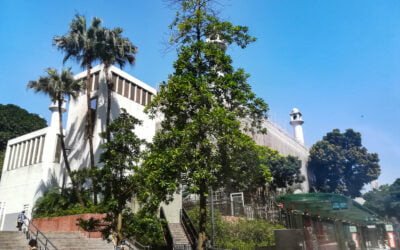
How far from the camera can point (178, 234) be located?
1716cm

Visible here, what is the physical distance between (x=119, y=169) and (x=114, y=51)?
14.7 m

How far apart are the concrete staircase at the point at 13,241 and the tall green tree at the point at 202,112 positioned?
799cm

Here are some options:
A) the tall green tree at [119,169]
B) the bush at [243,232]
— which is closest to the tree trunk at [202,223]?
the tall green tree at [119,169]

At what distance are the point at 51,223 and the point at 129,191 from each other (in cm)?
1001

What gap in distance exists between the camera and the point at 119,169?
11.1m

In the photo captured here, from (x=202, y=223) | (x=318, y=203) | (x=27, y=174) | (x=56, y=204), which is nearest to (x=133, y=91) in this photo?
(x=56, y=204)

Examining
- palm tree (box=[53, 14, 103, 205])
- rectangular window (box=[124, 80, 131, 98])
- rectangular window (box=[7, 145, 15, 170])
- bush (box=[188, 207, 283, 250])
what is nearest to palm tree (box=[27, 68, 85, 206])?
palm tree (box=[53, 14, 103, 205])

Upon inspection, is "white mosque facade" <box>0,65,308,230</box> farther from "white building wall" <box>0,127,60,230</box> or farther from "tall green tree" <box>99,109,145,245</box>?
"tall green tree" <box>99,109,145,245</box>

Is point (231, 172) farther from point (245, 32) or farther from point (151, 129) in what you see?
point (151, 129)

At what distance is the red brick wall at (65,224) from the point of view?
16.3 m

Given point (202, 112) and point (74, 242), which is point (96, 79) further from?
point (202, 112)

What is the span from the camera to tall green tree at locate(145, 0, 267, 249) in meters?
9.20

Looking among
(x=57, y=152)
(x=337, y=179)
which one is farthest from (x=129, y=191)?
(x=337, y=179)

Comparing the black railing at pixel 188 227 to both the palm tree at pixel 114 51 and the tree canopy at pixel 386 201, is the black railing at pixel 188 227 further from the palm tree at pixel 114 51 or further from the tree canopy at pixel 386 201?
the tree canopy at pixel 386 201
